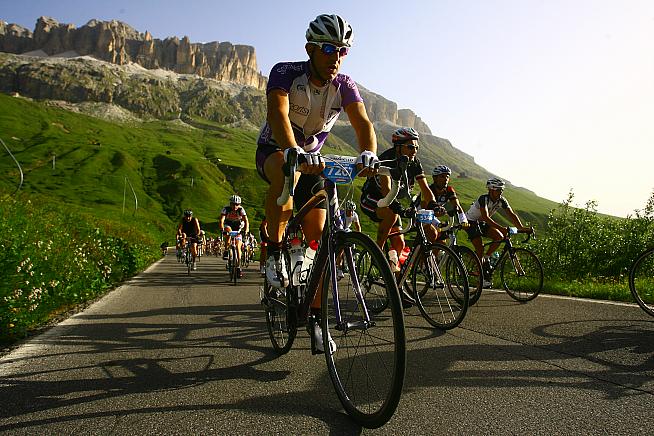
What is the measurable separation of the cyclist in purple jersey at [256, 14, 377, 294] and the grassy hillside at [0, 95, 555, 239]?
305ft

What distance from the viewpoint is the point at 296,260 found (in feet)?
11.6

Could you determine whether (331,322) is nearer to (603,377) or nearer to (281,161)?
(281,161)

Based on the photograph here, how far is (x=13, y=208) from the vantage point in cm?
673

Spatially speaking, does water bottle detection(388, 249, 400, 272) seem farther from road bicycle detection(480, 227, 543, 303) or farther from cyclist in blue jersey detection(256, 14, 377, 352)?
road bicycle detection(480, 227, 543, 303)

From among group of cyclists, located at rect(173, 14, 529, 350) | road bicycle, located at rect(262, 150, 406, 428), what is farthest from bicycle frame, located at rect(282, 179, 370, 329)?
group of cyclists, located at rect(173, 14, 529, 350)

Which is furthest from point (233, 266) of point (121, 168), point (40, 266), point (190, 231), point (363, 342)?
point (121, 168)

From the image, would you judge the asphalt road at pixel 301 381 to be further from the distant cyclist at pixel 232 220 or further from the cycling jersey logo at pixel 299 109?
the distant cyclist at pixel 232 220

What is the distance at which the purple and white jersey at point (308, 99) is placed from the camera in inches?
156

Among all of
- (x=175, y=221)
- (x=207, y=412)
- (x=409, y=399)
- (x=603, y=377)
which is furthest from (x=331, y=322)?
(x=175, y=221)

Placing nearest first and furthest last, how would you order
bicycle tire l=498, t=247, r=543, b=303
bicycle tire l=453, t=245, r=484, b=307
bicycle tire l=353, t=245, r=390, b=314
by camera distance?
bicycle tire l=353, t=245, r=390, b=314
bicycle tire l=453, t=245, r=484, b=307
bicycle tire l=498, t=247, r=543, b=303

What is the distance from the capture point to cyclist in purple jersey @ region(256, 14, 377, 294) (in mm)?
3662

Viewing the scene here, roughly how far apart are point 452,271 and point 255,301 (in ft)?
12.1

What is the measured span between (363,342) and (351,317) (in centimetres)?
28

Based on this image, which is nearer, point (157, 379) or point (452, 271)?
point (157, 379)
